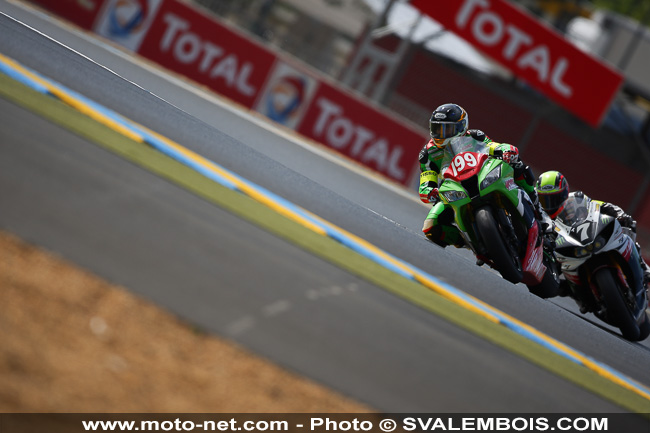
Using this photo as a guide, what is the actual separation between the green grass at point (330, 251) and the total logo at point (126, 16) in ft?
32.2

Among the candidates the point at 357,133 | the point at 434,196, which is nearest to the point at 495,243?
the point at 434,196

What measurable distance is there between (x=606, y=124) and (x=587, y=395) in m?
25.1

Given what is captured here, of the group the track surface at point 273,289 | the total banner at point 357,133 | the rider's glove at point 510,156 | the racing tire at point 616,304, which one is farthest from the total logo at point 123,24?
the racing tire at point 616,304

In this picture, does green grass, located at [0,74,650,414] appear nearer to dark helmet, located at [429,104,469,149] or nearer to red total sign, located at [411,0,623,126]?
dark helmet, located at [429,104,469,149]

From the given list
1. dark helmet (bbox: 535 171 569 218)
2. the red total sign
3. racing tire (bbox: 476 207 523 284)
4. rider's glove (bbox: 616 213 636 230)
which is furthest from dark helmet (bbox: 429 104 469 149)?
the red total sign

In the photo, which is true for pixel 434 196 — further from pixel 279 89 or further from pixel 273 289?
pixel 279 89

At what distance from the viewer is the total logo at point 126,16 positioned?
16.4m

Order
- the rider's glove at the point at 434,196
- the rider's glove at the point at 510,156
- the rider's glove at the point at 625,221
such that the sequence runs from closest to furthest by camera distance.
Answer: the rider's glove at the point at 510,156
the rider's glove at the point at 434,196
the rider's glove at the point at 625,221

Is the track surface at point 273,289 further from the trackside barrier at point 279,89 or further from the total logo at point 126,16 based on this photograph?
the total logo at point 126,16

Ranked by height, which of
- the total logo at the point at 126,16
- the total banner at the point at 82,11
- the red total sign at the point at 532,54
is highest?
the red total sign at the point at 532,54

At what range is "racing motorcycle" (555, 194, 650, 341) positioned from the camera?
7.86m

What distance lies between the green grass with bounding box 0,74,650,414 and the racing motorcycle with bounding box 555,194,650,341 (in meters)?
1.82

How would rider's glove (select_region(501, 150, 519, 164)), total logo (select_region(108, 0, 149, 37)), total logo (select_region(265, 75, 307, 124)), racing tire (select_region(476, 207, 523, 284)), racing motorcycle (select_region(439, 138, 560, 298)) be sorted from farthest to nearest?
1. total logo (select_region(108, 0, 149, 37))
2. total logo (select_region(265, 75, 307, 124))
3. rider's glove (select_region(501, 150, 519, 164))
4. racing motorcycle (select_region(439, 138, 560, 298))
5. racing tire (select_region(476, 207, 523, 284))

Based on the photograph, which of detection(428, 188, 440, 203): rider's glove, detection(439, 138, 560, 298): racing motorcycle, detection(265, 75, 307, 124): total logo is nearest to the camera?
detection(439, 138, 560, 298): racing motorcycle
